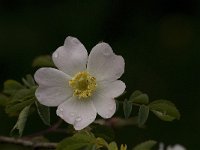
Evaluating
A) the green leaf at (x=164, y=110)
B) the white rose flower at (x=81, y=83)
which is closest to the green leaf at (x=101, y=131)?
the white rose flower at (x=81, y=83)

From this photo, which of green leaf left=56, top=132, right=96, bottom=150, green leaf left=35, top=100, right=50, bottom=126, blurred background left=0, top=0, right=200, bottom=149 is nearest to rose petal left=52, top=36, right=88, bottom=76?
green leaf left=35, top=100, right=50, bottom=126

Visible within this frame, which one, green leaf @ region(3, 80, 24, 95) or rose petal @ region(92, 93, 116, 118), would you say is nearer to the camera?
rose petal @ region(92, 93, 116, 118)

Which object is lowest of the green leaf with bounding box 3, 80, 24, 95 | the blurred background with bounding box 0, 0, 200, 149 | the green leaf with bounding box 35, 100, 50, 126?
the blurred background with bounding box 0, 0, 200, 149

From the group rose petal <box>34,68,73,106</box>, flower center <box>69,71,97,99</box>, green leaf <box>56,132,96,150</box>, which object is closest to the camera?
green leaf <box>56,132,96,150</box>

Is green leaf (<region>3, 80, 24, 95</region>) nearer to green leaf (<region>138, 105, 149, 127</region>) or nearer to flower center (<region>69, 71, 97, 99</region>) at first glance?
flower center (<region>69, 71, 97, 99</region>)

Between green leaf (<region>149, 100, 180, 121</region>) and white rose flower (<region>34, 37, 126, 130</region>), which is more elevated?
white rose flower (<region>34, 37, 126, 130</region>)

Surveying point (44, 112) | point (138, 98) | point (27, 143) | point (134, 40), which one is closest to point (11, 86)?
point (27, 143)

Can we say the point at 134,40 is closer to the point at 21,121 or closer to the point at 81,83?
the point at 81,83
